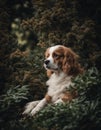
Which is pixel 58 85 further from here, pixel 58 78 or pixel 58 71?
pixel 58 71

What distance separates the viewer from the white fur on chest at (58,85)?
9594 millimetres

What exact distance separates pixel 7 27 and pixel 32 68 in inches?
47.8

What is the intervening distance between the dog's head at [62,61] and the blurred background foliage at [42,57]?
419mm

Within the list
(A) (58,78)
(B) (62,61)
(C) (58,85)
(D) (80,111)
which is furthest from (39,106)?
(D) (80,111)

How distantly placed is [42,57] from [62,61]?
56.2 inches

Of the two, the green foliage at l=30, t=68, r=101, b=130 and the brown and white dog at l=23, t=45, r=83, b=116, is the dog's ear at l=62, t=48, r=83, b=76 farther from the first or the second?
the green foliage at l=30, t=68, r=101, b=130

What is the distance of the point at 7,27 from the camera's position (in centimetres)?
1134

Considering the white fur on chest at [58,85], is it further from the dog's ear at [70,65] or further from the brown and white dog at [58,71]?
the dog's ear at [70,65]

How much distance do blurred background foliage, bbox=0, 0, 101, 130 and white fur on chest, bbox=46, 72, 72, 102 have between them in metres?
0.42

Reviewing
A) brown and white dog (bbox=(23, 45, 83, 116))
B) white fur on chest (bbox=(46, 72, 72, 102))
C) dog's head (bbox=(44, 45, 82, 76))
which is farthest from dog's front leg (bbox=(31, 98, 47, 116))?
dog's head (bbox=(44, 45, 82, 76))

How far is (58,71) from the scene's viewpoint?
32.1ft

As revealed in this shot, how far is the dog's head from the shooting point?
31.7 ft

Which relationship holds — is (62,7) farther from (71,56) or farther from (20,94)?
(20,94)

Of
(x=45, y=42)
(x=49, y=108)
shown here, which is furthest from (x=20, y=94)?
(x=45, y=42)
